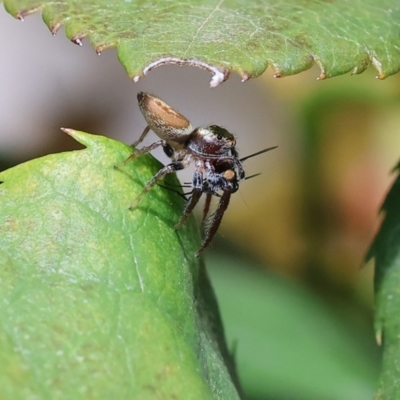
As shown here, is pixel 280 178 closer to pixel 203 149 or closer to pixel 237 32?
pixel 203 149

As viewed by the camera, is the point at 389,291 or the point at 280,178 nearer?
the point at 389,291

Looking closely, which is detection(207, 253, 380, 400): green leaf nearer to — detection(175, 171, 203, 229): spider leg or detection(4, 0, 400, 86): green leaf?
detection(175, 171, 203, 229): spider leg

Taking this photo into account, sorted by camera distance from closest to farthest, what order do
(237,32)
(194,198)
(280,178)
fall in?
1. (237,32)
2. (194,198)
3. (280,178)

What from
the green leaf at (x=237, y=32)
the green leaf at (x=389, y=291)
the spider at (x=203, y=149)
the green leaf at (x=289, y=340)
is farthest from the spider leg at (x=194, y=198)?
the green leaf at (x=289, y=340)

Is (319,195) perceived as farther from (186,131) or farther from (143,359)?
(143,359)

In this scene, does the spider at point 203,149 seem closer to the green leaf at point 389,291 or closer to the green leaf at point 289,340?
the green leaf at point 389,291

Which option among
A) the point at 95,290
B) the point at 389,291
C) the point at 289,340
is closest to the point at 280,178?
the point at 289,340
